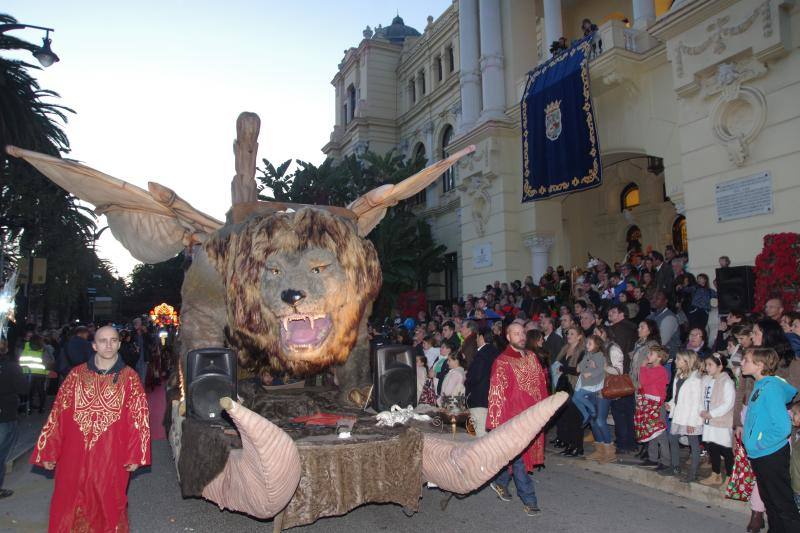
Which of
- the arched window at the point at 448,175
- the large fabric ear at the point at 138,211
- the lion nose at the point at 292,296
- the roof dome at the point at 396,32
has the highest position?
the roof dome at the point at 396,32

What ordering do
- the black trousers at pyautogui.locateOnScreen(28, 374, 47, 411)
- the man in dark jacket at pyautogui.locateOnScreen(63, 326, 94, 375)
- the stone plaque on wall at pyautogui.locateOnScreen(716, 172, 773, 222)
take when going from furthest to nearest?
the black trousers at pyautogui.locateOnScreen(28, 374, 47, 411) → the man in dark jacket at pyautogui.locateOnScreen(63, 326, 94, 375) → the stone plaque on wall at pyautogui.locateOnScreen(716, 172, 773, 222)

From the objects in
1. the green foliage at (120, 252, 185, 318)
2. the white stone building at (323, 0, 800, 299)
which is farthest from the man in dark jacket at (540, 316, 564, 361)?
the green foliage at (120, 252, 185, 318)

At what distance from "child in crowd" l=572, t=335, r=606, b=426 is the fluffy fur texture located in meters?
3.24

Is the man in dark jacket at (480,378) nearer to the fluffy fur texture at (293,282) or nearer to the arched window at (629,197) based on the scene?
the fluffy fur texture at (293,282)

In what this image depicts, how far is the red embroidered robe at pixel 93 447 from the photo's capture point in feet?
12.6

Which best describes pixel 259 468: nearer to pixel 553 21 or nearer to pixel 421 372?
pixel 421 372

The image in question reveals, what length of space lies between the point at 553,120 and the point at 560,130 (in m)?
0.37

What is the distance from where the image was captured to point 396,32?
35.5m

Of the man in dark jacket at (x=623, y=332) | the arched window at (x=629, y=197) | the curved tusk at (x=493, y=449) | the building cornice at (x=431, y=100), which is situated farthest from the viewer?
the building cornice at (x=431, y=100)

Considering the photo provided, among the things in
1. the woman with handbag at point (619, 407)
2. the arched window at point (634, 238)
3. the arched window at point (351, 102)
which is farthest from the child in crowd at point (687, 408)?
the arched window at point (351, 102)

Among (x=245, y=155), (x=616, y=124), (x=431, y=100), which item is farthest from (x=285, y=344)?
(x=431, y=100)

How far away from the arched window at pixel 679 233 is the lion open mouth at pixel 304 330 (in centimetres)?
1474

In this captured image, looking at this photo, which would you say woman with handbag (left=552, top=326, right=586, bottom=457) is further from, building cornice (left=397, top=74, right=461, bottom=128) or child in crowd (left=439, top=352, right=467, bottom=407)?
building cornice (left=397, top=74, right=461, bottom=128)

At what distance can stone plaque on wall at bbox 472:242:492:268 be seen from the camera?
1658 centimetres
